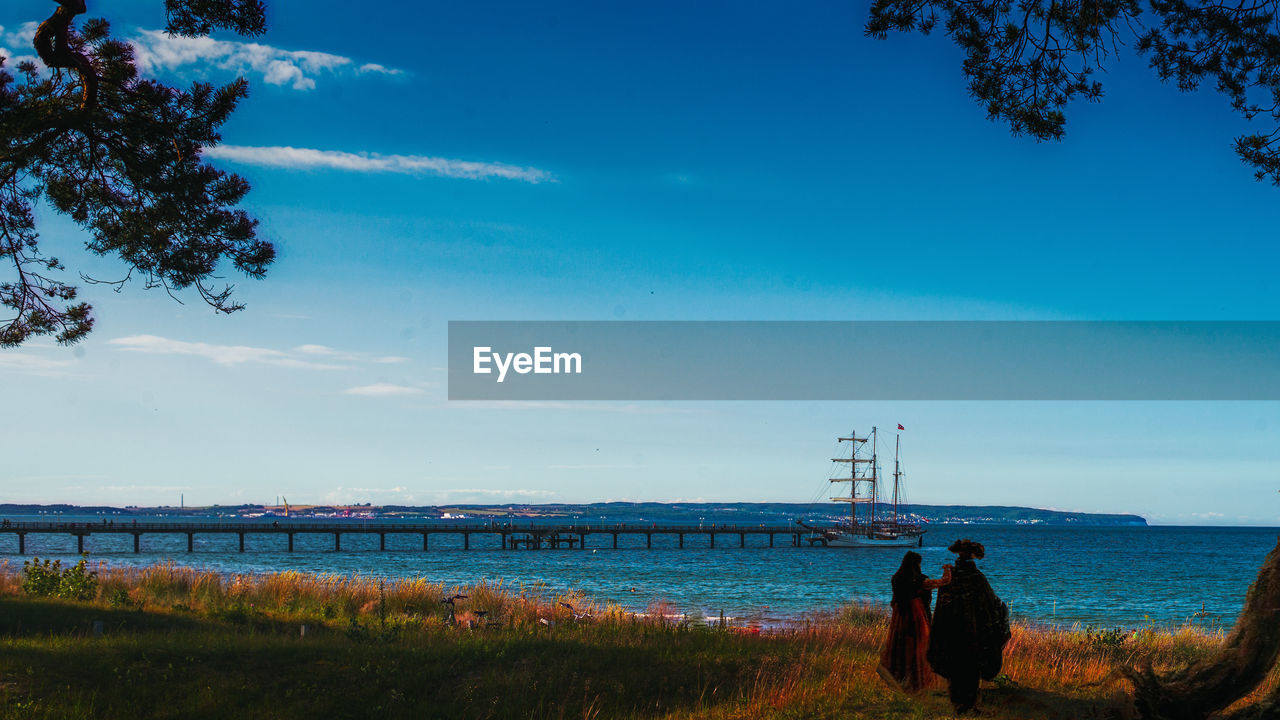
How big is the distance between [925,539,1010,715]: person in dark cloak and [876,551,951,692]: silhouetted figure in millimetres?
486

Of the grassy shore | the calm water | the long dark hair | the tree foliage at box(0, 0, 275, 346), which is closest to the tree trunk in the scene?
the grassy shore

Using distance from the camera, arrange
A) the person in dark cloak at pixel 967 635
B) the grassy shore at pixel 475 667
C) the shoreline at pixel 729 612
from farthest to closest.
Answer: the shoreline at pixel 729 612, the grassy shore at pixel 475 667, the person in dark cloak at pixel 967 635

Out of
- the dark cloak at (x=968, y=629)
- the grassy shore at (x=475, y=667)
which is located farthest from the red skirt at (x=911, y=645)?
the dark cloak at (x=968, y=629)

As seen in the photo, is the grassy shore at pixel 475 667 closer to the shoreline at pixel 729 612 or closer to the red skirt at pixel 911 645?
the red skirt at pixel 911 645

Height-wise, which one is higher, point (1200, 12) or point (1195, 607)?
point (1200, 12)

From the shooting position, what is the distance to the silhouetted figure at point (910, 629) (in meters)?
10.7

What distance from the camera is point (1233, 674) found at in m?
9.30

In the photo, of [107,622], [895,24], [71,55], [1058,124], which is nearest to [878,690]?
[1058,124]

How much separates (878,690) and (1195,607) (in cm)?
5017

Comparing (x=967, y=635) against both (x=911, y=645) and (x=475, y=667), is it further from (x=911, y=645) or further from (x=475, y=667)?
(x=475, y=667)

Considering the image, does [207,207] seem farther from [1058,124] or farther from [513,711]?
[1058,124]

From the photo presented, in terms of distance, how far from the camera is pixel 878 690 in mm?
11914

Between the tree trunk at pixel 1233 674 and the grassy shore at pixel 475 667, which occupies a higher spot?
the tree trunk at pixel 1233 674

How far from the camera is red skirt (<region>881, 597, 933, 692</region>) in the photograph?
1080cm
